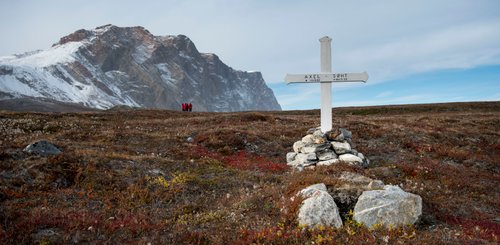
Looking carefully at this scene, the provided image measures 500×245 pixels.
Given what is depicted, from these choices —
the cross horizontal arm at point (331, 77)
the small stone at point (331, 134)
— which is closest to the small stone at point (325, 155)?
the small stone at point (331, 134)

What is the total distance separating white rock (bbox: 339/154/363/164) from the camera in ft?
57.8

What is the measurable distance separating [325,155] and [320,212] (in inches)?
403

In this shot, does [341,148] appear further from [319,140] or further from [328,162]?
[328,162]

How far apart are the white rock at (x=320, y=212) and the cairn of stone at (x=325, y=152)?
→ 27.1 ft

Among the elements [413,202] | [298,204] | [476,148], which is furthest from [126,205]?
[476,148]

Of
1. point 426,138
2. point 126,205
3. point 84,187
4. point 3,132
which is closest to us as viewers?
point 126,205

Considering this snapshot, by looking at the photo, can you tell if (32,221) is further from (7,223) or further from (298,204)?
(298,204)

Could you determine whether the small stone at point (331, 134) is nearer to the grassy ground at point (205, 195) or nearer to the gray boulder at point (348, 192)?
the grassy ground at point (205, 195)

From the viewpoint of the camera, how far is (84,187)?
12430 mm

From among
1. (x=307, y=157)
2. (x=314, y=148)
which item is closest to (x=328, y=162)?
(x=307, y=157)

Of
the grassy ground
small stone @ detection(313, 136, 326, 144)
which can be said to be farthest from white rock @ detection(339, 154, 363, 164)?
the grassy ground

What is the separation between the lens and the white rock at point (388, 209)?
8.65 m

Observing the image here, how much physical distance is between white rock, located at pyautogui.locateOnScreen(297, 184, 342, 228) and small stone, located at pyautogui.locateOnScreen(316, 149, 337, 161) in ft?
31.1

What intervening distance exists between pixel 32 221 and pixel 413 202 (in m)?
10.0
